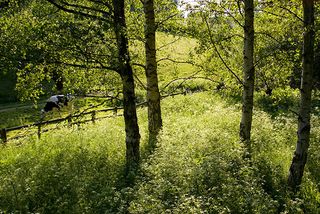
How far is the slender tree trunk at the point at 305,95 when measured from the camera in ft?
28.9

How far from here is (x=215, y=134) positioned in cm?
1288

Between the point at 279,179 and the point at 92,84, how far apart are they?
6849 mm

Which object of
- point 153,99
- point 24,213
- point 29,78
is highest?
point 29,78

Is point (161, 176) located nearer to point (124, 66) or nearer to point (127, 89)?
point (127, 89)

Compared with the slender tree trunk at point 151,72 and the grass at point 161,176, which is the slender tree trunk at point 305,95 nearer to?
the grass at point 161,176

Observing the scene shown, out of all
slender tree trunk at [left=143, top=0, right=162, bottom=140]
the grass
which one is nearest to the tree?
the grass

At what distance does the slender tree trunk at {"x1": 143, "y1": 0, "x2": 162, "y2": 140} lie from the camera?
42.9 feet

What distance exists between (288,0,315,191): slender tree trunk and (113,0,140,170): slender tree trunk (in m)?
4.78

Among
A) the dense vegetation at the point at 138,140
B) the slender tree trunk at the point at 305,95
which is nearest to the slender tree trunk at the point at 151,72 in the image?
the dense vegetation at the point at 138,140

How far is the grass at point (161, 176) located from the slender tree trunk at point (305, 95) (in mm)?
456

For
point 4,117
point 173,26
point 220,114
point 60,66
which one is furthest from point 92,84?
point 4,117

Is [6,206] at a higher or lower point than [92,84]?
lower

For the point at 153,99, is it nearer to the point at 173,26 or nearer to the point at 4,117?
the point at 173,26

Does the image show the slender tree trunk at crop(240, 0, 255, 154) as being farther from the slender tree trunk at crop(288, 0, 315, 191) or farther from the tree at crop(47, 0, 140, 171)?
the tree at crop(47, 0, 140, 171)
